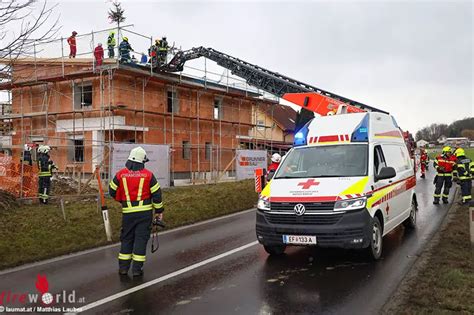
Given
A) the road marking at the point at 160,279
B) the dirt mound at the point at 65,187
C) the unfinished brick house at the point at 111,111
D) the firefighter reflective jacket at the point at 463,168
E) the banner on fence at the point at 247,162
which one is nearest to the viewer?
the road marking at the point at 160,279

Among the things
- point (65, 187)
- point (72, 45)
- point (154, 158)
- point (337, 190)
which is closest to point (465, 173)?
point (337, 190)

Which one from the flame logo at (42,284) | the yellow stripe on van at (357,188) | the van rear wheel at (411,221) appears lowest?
the flame logo at (42,284)

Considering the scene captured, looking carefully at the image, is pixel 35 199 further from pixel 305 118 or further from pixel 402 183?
pixel 305 118

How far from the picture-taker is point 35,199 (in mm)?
13664

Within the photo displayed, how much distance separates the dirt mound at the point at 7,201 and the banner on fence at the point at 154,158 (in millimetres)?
3805

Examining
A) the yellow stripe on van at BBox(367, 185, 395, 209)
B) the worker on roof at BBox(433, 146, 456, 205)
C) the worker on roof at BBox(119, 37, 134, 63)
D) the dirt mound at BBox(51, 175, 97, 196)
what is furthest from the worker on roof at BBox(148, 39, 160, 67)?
the yellow stripe on van at BBox(367, 185, 395, 209)

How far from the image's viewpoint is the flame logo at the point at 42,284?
5737 millimetres

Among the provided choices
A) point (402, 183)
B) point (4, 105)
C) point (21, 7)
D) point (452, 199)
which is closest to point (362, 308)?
point (402, 183)

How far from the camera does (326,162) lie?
726 centimetres

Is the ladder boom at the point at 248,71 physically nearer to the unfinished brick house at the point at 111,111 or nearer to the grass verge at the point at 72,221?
the unfinished brick house at the point at 111,111

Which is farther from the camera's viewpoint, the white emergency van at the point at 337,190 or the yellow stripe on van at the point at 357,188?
the yellow stripe on van at the point at 357,188

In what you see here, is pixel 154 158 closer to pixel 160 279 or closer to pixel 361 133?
pixel 361 133

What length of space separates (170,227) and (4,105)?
71.5 feet

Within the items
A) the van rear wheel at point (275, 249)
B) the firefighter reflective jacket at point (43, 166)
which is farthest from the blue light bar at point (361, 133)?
the firefighter reflective jacket at point (43, 166)
